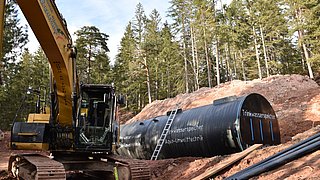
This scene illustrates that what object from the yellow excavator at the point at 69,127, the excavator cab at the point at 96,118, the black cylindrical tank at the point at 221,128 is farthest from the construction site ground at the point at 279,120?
the excavator cab at the point at 96,118

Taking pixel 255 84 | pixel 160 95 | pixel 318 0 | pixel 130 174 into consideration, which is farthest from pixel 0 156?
pixel 318 0

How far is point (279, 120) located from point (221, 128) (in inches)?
381

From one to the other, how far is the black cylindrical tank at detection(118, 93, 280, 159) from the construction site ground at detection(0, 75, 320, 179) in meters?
0.77

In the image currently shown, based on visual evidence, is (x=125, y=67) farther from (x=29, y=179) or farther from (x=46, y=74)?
(x=29, y=179)

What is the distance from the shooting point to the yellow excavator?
8.28 meters

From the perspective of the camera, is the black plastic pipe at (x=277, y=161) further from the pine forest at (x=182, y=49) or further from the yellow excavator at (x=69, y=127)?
the pine forest at (x=182, y=49)

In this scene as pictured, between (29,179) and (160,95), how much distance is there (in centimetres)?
4648

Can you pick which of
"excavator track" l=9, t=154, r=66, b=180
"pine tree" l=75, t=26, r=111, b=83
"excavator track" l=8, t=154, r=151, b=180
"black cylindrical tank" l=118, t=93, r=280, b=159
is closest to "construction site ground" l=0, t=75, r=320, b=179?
"black cylindrical tank" l=118, t=93, r=280, b=159

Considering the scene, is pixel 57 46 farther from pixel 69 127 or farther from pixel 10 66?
pixel 10 66

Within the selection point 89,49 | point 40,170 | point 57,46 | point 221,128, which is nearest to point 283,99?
point 221,128

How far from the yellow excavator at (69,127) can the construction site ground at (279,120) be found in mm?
2679

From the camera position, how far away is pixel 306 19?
36094 mm

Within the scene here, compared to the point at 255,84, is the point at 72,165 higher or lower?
lower

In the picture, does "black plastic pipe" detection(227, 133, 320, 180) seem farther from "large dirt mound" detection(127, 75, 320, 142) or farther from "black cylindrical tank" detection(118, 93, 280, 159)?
"large dirt mound" detection(127, 75, 320, 142)
